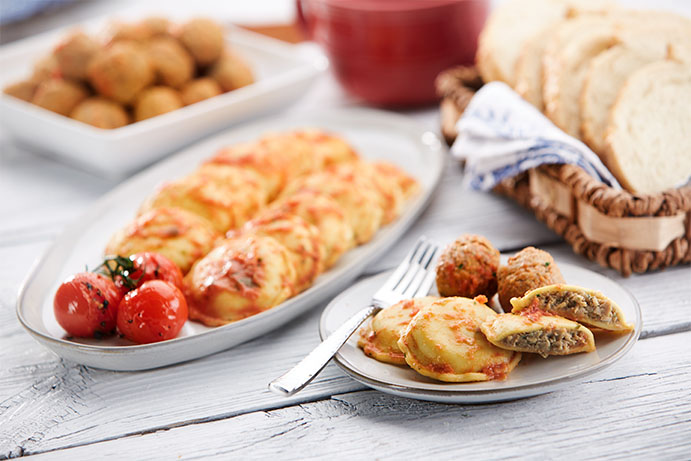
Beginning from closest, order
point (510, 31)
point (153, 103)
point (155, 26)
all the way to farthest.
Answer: point (510, 31), point (153, 103), point (155, 26)

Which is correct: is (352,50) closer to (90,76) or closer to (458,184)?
(458,184)

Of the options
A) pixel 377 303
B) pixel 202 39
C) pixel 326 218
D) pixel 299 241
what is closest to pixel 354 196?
pixel 326 218

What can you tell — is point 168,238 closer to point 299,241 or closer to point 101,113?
point 299,241

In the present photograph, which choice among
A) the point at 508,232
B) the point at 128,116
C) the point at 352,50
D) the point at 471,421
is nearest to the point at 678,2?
the point at 352,50

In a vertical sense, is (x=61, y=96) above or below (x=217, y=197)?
above

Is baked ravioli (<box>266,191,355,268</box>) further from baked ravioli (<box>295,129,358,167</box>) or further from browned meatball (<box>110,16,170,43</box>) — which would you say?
browned meatball (<box>110,16,170,43</box>)

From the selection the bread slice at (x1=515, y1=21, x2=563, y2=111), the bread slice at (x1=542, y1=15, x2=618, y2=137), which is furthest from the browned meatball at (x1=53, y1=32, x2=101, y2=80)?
the bread slice at (x1=542, y1=15, x2=618, y2=137)
